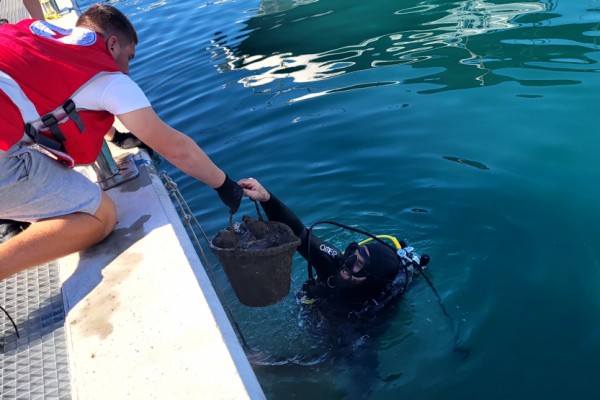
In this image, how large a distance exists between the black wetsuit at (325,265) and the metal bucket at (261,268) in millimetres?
233

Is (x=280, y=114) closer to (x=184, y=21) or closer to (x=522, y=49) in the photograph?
(x=522, y=49)

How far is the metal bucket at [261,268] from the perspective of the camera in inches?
114

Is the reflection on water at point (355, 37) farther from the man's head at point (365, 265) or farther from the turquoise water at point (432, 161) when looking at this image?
the man's head at point (365, 265)

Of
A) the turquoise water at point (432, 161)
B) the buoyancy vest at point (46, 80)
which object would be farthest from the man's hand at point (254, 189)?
the buoyancy vest at point (46, 80)

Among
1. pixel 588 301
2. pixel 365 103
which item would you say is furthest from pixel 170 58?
pixel 588 301

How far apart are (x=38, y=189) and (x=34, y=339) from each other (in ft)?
2.48

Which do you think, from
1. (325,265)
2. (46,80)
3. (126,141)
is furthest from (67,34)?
(325,265)

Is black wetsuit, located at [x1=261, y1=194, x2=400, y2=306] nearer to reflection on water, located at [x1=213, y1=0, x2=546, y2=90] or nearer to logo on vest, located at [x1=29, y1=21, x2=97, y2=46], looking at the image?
logo on vest, located at [x1=29, y1=21, x2=97, y2=46]

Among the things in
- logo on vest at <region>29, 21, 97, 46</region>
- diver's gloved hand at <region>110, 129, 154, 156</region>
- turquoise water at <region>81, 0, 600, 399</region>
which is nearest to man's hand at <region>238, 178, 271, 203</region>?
turquoise water at <region>81, 0, 600, 399</region>

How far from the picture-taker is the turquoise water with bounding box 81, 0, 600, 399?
11.5 feet

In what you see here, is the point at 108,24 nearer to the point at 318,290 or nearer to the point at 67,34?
the point at 67,34

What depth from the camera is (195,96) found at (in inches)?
320

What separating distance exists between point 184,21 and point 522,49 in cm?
721

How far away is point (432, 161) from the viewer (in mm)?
5465
